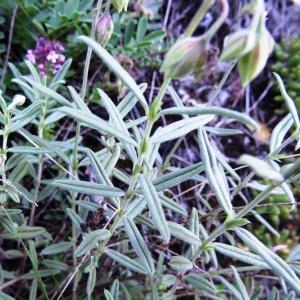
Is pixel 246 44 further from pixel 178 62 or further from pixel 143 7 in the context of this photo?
pixel 143 7

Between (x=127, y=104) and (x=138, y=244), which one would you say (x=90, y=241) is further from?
(x=127, y=104)

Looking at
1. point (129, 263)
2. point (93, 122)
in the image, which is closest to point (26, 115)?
point (93, 122)

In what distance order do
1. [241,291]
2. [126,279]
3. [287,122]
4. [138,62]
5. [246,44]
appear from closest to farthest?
1. [246,44]
2. [241,291]
3. [287,122]
4. [126,279]
5. [138,62]

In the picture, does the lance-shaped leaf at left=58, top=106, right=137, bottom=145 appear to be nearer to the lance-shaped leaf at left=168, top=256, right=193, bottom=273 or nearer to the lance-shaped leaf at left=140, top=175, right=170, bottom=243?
the lance-shaped leaf at left=140, top=175, right=170, bottom=243

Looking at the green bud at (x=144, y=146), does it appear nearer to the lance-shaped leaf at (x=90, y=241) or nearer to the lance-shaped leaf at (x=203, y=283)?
the lance-shaped leaf at (x=90, y=241)

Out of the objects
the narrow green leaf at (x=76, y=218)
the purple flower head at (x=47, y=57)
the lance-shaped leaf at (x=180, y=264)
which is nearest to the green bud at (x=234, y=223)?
the lance-shaped leaf at (x=180, y=264)

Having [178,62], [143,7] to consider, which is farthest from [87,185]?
[143,7]
